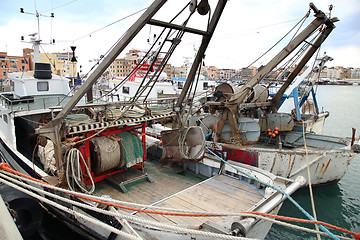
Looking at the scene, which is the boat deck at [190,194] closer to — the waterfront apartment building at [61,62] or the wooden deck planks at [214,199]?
the wooden deck planks at [214,199]

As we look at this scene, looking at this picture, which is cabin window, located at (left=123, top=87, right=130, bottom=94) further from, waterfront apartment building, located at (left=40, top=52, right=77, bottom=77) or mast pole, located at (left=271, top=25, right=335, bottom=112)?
mast pole, located at (left=271, top=25, right=335, bottom=112)

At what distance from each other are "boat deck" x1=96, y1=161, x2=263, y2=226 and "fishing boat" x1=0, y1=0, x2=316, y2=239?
0.08ft

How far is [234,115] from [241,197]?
5.22 metres

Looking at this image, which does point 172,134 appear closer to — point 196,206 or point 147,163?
point 147,163

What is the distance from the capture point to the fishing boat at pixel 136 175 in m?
4.85

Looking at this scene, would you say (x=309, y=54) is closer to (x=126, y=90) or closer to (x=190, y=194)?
(x=190, y=194)

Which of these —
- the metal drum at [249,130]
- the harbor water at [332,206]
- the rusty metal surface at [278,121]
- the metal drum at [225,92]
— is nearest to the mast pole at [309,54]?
the rusty metal surface at [278,121]

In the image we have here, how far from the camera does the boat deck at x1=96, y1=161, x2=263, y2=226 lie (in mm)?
5738

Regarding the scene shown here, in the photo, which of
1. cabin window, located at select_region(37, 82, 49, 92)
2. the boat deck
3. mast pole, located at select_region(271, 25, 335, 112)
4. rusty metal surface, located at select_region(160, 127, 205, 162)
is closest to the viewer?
the boat deck

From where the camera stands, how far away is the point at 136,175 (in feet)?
24.6

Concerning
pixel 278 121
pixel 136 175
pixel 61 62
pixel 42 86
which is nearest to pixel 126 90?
pixel 42 86

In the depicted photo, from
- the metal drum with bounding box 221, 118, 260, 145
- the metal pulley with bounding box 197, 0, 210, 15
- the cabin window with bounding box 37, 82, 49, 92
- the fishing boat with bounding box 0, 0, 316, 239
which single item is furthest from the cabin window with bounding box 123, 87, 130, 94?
the metal pulley with bounding box 197, 0, 210, 15

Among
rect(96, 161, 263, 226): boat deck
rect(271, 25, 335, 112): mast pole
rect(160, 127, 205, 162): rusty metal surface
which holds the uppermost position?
rect(271, 25, 335, 112): mast pole

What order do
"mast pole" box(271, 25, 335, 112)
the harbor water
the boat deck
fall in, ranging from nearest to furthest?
1. the boat deck
2. the harbor water
3. "mast pole" box(271, 25, 335, 112)
